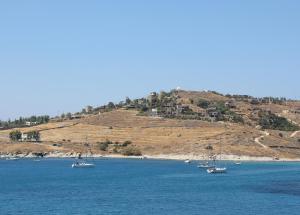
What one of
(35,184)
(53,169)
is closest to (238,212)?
(35,184)

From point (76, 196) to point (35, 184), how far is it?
26913 mm

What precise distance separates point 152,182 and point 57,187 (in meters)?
19.8

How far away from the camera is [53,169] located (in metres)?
172

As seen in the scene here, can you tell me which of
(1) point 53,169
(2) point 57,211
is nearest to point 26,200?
(2) point 57,211

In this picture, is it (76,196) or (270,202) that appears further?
(76,196)

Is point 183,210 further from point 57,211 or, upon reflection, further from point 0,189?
point 0,189

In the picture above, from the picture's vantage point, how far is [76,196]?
10012 centimetres

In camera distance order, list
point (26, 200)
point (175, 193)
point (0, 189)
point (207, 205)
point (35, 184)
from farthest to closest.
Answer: point (35, 184), point (0, 189), point (175, 193), point (26, 200), point (207, 205)

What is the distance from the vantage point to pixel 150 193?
347 ft

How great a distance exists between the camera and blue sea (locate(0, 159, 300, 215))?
8500 centimetres

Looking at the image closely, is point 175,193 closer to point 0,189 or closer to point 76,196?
point 76,196

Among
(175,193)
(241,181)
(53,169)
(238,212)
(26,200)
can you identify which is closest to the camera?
(238,212)

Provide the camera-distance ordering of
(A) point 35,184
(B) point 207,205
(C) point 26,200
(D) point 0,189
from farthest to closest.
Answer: (A) point 35,184
(D) point 0,189
(C) point 26,200
(B) point 207,205

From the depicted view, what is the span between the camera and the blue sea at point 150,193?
279 ft
